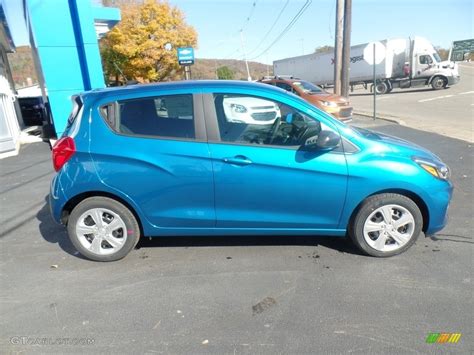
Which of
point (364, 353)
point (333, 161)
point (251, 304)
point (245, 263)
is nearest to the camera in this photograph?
point (364, 353)

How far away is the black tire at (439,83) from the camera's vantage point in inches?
912

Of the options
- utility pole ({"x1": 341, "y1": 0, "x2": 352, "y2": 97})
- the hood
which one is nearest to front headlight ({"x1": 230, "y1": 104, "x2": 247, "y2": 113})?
the hood

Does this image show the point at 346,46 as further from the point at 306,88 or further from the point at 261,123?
the point at 261,123

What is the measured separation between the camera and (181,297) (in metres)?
2.84

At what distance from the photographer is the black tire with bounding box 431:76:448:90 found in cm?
2317

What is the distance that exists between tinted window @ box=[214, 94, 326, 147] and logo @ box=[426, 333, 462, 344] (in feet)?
5.84

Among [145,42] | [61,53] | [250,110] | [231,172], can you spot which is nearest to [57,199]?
[231,172]

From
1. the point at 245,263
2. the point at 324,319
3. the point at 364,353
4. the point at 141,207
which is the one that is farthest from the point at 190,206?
the point at 364,353

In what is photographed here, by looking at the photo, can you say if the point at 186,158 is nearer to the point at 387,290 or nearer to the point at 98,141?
the point at 98,141

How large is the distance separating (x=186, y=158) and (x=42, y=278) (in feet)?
5.87

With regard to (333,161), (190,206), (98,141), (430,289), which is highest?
(98,141)

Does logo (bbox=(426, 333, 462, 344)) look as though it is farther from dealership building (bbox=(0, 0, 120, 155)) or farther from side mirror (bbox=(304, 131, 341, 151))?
dealership building (bbox=(0, 0, 120, 155))

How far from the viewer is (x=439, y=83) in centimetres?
2341

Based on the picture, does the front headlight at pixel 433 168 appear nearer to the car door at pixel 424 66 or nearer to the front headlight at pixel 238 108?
the front headlight at pixel 238 108
